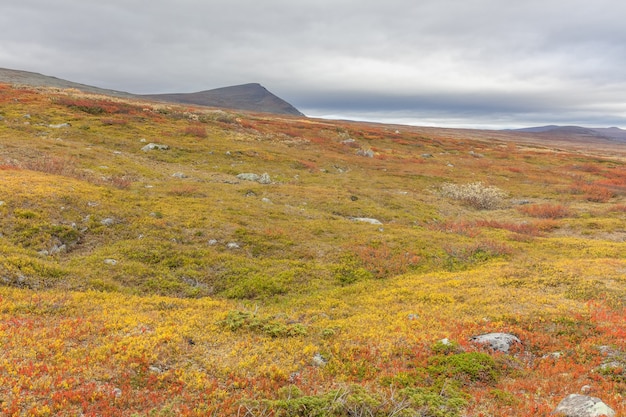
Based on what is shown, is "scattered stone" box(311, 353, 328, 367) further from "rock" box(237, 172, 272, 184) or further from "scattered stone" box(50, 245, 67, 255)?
"rock" box(237, 172, 272, 184)

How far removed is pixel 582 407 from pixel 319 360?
525cm

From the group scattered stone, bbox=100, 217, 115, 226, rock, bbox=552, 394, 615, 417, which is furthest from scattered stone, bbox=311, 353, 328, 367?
scattered stone, bbox=100, 217, 115, 226

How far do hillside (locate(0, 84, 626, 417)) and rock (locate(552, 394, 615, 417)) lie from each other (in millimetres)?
292

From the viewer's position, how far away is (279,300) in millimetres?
13570

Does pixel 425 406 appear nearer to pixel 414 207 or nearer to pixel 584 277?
pixel 584 277

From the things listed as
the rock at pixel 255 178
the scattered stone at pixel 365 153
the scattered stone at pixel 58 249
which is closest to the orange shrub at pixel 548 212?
the rock at pixel 255 178

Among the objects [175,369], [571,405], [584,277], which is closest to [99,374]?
[175,369]

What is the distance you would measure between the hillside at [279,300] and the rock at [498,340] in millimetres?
172

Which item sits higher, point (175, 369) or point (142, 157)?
point (142, 157)

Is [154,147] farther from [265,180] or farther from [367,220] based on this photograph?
[367,220]

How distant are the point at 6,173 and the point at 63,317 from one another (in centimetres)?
1556

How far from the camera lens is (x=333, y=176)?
138 feet

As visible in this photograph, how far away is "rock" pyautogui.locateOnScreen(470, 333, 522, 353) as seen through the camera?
369 inches

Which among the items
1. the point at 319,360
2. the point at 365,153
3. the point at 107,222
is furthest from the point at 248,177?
the point at 365,153
